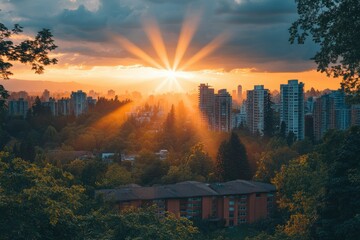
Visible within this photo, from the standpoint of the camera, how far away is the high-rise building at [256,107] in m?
57.4

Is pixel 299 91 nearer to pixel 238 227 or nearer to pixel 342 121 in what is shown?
pixel 342 121

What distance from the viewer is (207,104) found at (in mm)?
64812

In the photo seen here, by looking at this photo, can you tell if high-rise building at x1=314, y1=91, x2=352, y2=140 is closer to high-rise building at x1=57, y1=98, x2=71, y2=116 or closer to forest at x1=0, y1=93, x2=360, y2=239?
forest at x1=0, y1=93, x2=360, y2=239

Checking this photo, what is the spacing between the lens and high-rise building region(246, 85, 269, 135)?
57.4 metres

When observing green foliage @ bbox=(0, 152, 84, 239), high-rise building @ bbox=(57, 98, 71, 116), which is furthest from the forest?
high-rise building @ bbox=(57, 98, 71, 116)

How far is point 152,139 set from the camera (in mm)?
50219

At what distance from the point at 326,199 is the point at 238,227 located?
49.6ft

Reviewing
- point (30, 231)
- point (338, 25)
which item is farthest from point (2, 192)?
point (338, 25)

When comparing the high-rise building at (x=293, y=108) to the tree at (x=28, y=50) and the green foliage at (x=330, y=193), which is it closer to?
the green foliage at (x=330, y=193)

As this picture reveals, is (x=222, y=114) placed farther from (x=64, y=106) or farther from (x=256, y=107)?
(x=64, y=106)

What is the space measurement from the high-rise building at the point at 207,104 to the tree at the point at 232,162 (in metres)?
27.8

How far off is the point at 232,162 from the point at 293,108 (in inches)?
870

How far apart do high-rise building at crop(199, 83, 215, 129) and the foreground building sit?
3310cm

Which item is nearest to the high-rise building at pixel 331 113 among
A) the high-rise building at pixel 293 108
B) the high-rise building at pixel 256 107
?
the high-rise building at pixel 293 108
